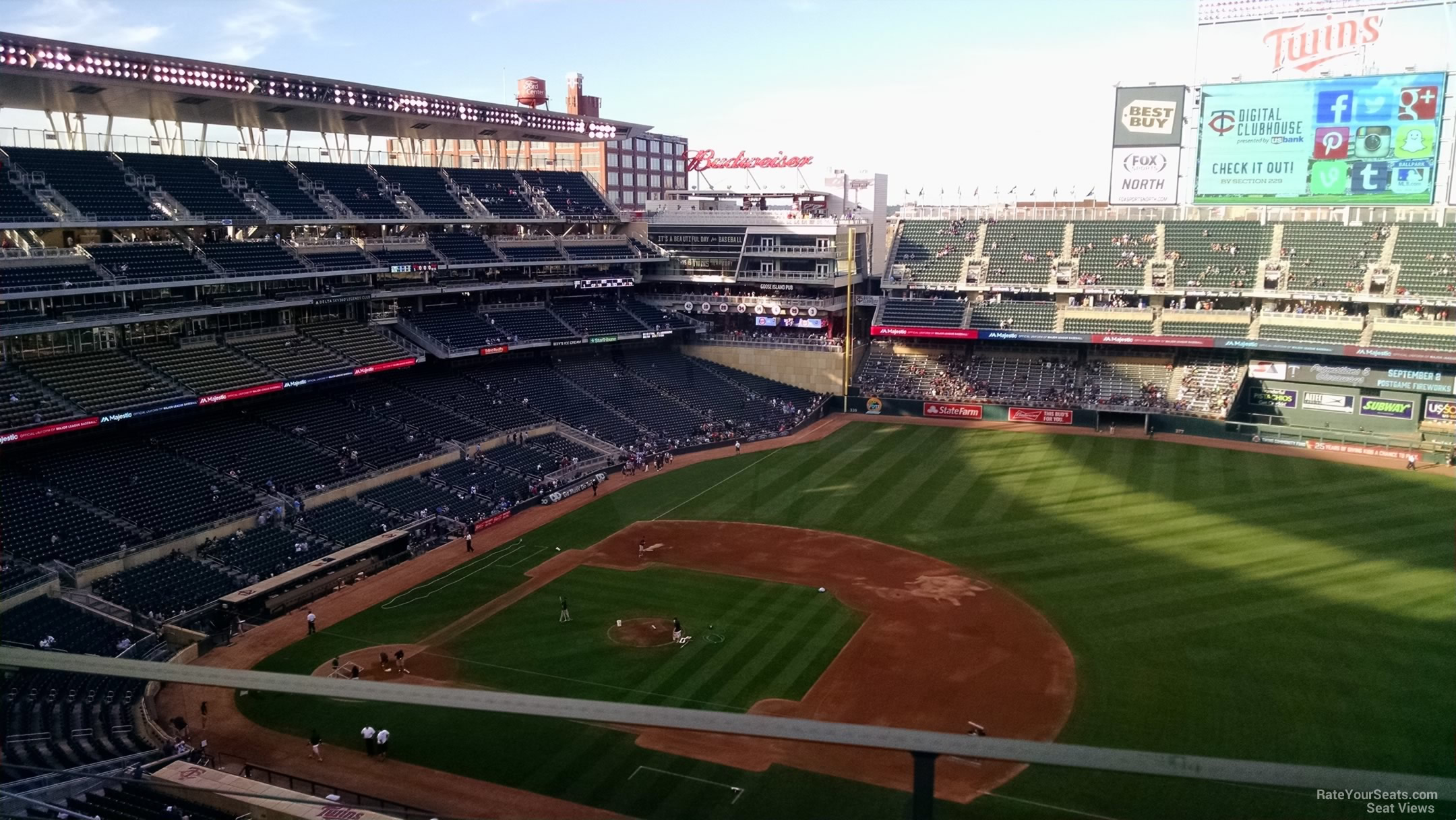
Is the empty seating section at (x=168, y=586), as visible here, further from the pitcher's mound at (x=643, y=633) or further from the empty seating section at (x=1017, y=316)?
the empty seating section at (x=1017, y=316)

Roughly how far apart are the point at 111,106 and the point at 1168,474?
176 feet

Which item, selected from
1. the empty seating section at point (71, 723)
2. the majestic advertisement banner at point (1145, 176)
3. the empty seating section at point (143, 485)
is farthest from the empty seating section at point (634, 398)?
the empty seating section at point (71, 723)

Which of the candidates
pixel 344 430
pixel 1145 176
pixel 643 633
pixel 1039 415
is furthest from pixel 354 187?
pixel 1145 176

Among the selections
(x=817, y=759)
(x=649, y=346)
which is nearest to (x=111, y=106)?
(x=649, y=346)

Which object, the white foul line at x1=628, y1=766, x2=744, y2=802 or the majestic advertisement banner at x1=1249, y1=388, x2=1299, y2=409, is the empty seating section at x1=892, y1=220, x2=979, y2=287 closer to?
the majestic advertisement banner at x1=1249, y1=388, x2=1299, y2=409

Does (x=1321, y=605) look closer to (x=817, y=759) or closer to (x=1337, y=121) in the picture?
(x=817, y=759)

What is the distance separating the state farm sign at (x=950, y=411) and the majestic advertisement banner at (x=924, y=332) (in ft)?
17.4

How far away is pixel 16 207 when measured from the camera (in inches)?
1481

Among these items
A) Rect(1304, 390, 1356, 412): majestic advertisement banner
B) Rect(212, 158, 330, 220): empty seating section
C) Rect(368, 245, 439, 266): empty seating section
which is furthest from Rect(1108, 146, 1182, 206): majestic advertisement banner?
Rect(212, 158, 330, 220): empty seating section

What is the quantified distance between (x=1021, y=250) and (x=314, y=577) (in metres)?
52.8

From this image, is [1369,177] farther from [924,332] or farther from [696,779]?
[696,779]

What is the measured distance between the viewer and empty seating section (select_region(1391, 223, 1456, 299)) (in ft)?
183

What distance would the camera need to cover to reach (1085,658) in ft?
89.7

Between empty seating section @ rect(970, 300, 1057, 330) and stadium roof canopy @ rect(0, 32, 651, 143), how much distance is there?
98.8ft
